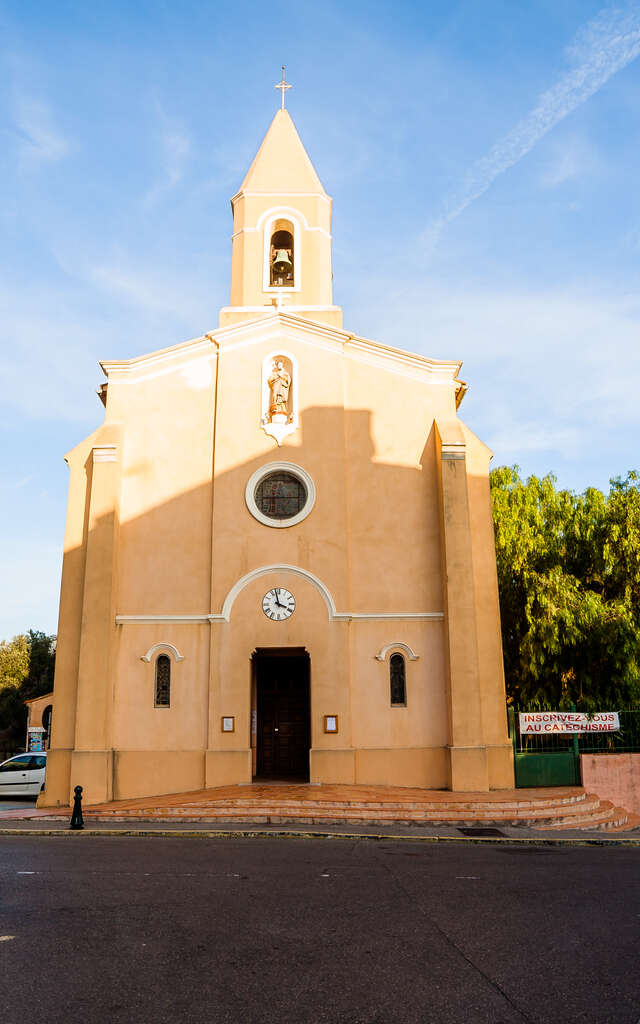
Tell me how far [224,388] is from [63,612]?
6.75 metres

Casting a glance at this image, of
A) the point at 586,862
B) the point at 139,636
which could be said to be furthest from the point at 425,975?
the point at 139,636

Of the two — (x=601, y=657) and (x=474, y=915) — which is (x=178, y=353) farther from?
(x=474, y=915)

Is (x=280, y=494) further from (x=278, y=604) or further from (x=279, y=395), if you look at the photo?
(x=278, y=604)

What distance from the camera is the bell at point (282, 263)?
2284cm

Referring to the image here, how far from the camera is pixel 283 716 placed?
66.0 feet

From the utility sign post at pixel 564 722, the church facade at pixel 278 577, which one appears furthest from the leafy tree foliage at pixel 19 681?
the utility sign post at pixel 564 722

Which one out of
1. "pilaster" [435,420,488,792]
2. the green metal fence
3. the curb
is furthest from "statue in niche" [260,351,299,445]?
the curb

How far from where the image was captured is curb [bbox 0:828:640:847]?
545 inches

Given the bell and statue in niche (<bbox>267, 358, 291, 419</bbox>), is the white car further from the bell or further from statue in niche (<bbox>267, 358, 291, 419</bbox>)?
the bell

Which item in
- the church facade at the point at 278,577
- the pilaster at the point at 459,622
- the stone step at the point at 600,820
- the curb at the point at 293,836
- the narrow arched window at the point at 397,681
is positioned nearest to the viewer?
the curb at the point at 293,836

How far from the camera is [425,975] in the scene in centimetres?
602

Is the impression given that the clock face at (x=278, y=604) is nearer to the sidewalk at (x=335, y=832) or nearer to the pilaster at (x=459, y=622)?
the pilaster at (x=459, y=622)

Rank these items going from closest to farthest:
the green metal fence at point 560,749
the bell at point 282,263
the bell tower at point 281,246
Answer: the green metal fence at point 560,749 → the bell tower at point 281,246 → the bell at point 282,263

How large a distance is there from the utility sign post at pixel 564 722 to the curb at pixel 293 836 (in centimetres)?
435
